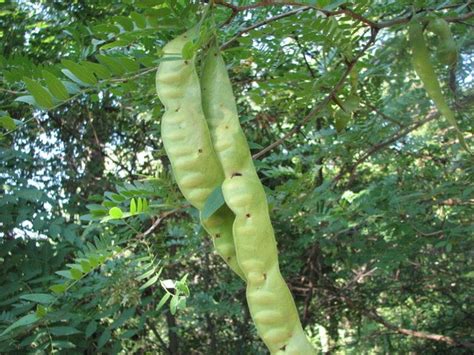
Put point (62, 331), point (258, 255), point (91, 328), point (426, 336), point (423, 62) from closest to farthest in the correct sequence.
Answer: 1. point (258, 255)
2. point (423, 62)
3. point (62, 331)
4. point (91, 328)
5. point (426, 336)

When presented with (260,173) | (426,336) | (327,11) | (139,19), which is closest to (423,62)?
(327,11)

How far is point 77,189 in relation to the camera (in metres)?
3.18

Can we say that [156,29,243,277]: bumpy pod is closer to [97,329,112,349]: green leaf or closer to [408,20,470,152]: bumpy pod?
[408,20,470,152]: bumpy pod

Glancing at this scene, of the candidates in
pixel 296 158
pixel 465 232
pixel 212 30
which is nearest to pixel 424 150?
pixel 465 232

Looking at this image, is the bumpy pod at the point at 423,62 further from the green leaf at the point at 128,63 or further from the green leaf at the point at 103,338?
the green leaf at the point at 103,338

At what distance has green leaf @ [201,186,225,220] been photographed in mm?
634

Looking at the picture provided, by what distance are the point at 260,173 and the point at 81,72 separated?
1.44 m

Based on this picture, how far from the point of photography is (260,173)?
2.22 m

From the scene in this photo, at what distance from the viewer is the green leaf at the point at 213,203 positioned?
63cm

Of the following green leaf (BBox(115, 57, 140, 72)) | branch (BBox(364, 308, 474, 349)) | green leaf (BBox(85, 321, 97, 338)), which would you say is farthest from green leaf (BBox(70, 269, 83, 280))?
branch (BBox(364, 308, 474, 349))

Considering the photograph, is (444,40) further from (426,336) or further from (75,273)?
(426,336)

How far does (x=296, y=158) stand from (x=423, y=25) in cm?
107

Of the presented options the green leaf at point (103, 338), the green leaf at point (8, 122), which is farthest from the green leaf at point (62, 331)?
the green leaf at point (8, 122)

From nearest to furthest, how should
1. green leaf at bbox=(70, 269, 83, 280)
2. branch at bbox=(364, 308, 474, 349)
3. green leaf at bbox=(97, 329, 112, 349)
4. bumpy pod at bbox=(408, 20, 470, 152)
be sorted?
bumpy pod at bbox=(408, 20, 470, 152), green leaf at bbox=(70, 269, 83, 280), green leaf at bbox=(97, 329, 112, 349), branch at bbox=(364, 308, 474, 349)
